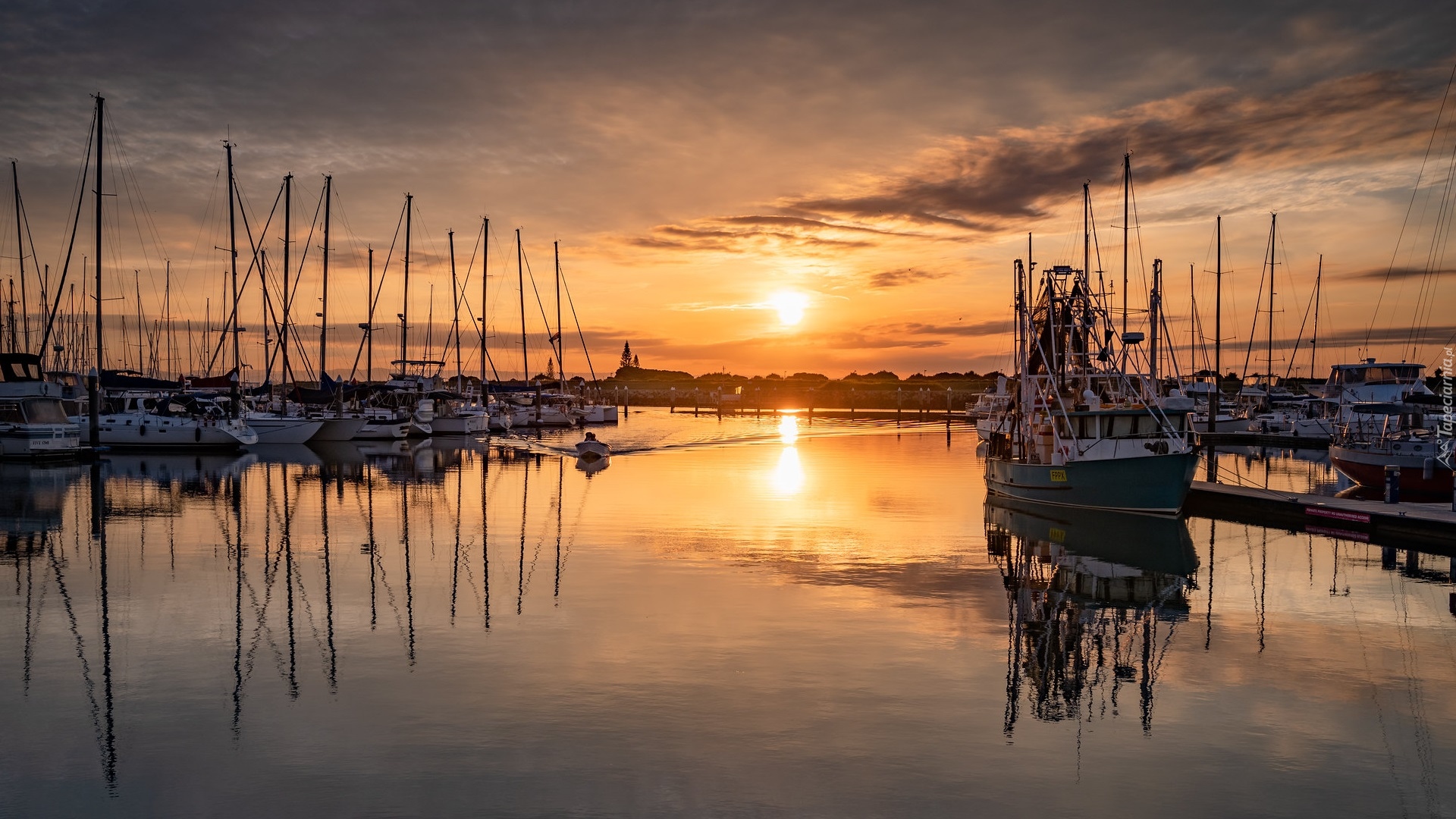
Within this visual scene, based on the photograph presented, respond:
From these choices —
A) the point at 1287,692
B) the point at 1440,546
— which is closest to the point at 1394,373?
the point at 1440,546

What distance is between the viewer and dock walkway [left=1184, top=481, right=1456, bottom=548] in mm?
28562

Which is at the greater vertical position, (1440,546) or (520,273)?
(520,273)

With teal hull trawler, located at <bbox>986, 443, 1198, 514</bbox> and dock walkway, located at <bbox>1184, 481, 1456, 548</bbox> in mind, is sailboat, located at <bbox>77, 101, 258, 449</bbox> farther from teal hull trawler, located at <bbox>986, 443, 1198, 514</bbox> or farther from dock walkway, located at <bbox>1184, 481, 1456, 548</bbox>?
dock walkway, located at <bbox>1184, 481, 1456, 548</bbox>

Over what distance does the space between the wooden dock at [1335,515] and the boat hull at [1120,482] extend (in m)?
2.91

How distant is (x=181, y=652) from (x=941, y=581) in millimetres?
15300

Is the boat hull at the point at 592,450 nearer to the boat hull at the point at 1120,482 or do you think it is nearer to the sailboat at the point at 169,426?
the sailboat at the point at 169,426

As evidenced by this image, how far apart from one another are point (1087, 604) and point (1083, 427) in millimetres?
17184

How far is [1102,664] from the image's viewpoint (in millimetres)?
16094

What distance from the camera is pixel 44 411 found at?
57625 millimetres

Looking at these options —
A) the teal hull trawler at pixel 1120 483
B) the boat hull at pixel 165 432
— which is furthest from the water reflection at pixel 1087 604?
the boat hull at pixel 165 432

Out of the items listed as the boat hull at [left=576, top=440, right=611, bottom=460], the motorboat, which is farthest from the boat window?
the motorboat

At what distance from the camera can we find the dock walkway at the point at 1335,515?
93.7ft

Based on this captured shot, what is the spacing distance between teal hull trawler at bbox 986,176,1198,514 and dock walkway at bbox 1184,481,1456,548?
117 inches

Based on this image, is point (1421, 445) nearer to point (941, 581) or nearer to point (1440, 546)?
point (1440, 546)
